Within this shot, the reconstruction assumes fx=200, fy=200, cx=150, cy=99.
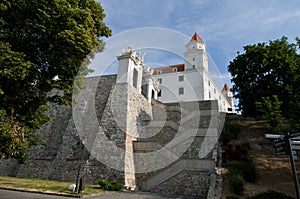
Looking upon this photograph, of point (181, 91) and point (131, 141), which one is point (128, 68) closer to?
point (131, 141)

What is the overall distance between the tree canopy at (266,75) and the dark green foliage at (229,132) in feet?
8.25

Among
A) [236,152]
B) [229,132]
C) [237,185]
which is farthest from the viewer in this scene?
[229,132]

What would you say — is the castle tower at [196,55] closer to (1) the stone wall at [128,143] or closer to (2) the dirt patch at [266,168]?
(1) the stone wall at [128,143]

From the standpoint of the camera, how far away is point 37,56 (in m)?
8.29

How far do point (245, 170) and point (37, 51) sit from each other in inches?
490

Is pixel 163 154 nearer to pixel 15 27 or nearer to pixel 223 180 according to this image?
pixel 223 180

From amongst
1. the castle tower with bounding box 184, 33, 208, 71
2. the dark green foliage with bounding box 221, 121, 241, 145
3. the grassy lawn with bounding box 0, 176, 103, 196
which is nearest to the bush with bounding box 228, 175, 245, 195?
the dark green foliage with bounding box 221, 121, 241, 145

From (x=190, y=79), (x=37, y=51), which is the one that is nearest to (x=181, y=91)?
(x=190, y=79)

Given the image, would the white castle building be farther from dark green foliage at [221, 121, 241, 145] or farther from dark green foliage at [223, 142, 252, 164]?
dark green foliage at [223, 142, 252, 164]

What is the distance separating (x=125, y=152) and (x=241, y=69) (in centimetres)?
1542

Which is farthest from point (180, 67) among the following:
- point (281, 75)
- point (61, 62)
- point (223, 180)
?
point (61, 62)

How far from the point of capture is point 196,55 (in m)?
37.7

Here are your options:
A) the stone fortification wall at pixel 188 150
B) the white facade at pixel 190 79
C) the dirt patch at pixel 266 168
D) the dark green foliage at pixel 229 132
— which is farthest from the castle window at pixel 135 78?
the white facade at pixel 190 79

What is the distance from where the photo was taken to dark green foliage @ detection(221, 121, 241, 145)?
1739 centimetres
